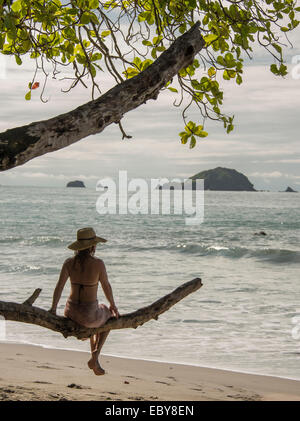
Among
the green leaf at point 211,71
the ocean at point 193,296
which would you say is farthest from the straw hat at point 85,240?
the ocean at point 193,296

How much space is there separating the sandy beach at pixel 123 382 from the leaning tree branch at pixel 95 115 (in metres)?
4.21

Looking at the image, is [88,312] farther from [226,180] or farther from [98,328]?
[226,180]

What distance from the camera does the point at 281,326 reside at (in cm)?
1222

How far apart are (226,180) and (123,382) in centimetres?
18096

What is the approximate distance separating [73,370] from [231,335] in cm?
360

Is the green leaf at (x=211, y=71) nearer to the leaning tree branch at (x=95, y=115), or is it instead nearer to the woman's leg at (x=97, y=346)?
the leaning tree branch at (x=95, y=115)

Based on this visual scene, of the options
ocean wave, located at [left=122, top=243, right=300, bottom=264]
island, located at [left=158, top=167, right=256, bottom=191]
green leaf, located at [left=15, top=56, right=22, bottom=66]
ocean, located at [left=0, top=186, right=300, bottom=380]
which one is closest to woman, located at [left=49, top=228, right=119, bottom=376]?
green leaf, located at [left=15, top=56, right=22, bottom=66]

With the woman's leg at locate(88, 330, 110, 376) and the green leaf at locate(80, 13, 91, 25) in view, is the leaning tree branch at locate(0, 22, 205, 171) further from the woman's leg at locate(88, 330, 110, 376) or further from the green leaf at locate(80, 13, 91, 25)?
the woman's leg at locate(88, 330, 110, 376)

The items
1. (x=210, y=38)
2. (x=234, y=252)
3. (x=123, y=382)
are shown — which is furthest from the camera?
(x=234, y=252)

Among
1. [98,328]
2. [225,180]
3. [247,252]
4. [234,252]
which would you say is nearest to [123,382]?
[98,328]

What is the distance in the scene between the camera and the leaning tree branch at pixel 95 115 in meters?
3.23

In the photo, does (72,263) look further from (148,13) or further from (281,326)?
(281,326)

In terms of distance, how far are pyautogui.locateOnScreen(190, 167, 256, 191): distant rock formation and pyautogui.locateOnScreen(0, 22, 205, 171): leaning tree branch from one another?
18334cm

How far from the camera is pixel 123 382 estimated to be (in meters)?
8.47
